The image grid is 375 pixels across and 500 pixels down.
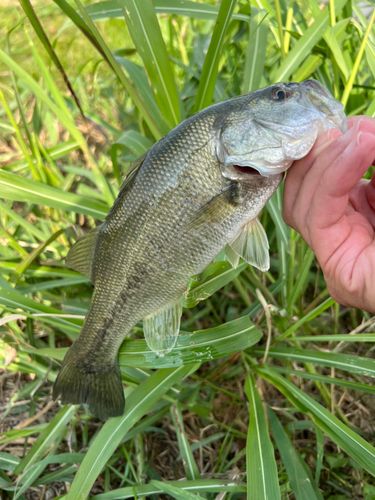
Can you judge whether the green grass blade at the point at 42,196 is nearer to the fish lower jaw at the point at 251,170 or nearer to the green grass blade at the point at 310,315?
the fish lower jaw at the point at 251,170

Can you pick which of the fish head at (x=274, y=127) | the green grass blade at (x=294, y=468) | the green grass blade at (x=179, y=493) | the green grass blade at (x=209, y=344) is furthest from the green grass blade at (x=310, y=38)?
the green grass blade at (x=179, y=493)

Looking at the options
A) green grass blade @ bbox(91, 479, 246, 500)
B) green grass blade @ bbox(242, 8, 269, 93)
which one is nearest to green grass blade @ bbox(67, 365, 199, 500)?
green grass blade @ bbox(91, 479, 246, 500)

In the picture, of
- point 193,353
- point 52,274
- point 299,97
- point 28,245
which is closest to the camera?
point 299,97

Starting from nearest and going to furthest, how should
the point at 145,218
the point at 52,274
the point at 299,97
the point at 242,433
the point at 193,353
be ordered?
the point at 299,97 → the point at 145,218 → the point at 193,353 → the point at 242,433 → the point at 52,274

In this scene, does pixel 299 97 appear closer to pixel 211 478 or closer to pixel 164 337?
pixel 164 337

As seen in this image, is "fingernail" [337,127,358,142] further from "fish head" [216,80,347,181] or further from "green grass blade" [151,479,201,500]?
"green grass blade" [151,479,201,500]

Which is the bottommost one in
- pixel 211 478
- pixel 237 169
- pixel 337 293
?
pixel 211 478

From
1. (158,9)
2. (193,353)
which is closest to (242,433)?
(193,353)
